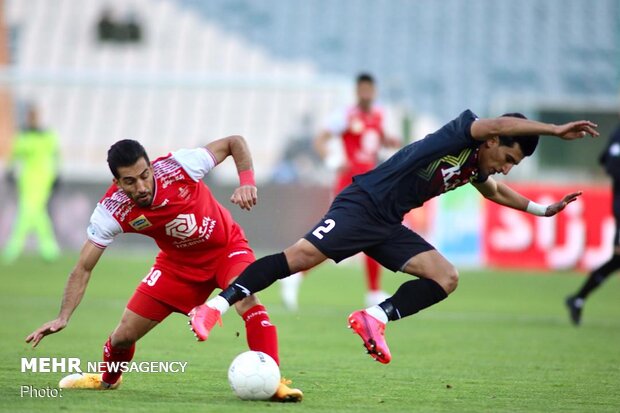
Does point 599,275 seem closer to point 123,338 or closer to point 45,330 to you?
point 123,338

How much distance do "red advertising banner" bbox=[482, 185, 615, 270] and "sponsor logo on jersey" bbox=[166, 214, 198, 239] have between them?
41.1 ft

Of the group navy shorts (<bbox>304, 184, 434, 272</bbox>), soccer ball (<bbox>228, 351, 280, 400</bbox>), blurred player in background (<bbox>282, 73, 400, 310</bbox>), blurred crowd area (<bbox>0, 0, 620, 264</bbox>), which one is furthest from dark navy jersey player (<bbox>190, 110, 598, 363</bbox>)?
blurred crowd area (<bbox>0, 0, 620, 264</bbox>)

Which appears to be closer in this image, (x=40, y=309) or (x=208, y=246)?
(x=208, y=246)

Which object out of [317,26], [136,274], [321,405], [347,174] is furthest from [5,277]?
[317,26]

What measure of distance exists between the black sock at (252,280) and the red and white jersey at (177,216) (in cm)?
43

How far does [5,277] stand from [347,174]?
18.4 ft

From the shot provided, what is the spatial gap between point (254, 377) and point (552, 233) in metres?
13.4

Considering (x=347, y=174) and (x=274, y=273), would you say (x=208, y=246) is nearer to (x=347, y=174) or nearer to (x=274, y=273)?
(x=274, y=273)

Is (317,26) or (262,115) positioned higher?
(317,26)

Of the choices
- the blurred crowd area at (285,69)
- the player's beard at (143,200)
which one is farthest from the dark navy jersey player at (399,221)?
the blurred crowd area at (285,69)

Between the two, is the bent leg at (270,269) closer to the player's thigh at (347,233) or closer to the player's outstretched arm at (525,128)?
the player's thigh at (347,233)

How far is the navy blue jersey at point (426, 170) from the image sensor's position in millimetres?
6727

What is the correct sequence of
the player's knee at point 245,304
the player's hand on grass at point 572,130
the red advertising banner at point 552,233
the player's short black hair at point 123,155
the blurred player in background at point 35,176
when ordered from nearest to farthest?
the player's hand on grass at point 572,130 → the player's short black hair at point 123,155 → the player's knee at point 245,304 → the red advertising banner at point 552,233 → the blurred player in background at point 35,176

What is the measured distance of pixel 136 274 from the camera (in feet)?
55.1
